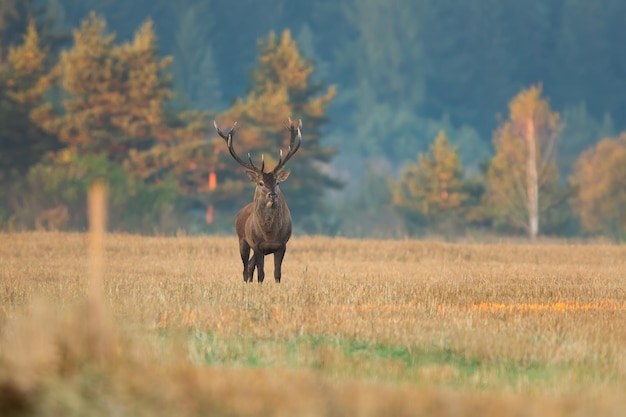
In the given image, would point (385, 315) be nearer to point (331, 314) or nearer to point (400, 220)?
point (331, 314)

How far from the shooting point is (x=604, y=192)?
66.5 m

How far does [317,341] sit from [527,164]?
46871 millimetres

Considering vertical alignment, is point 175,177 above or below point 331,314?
above

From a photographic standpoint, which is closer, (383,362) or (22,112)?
(383,362)

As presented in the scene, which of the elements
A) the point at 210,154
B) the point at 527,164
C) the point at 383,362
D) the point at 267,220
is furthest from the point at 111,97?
the point at 383,362

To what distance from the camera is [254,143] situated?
62.1m

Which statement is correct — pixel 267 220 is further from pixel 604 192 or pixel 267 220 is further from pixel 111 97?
pixel 604 192

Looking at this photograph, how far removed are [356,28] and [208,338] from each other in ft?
409

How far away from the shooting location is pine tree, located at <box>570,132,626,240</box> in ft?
215

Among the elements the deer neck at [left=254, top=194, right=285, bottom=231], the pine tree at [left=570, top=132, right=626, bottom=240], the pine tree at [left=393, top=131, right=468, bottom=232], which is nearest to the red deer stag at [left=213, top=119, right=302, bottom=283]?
the deer neck at [left=254, top=194, right=285, bottom=231]

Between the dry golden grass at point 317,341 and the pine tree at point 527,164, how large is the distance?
34.8m

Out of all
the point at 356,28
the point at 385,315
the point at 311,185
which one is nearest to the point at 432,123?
the point at 356,28

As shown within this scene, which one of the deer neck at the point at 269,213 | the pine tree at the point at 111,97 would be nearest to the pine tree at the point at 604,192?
the pine tree at the point at 111,97

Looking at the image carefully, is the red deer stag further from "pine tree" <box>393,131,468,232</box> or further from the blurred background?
"pine tree" <box>393,131,468,232</box>
